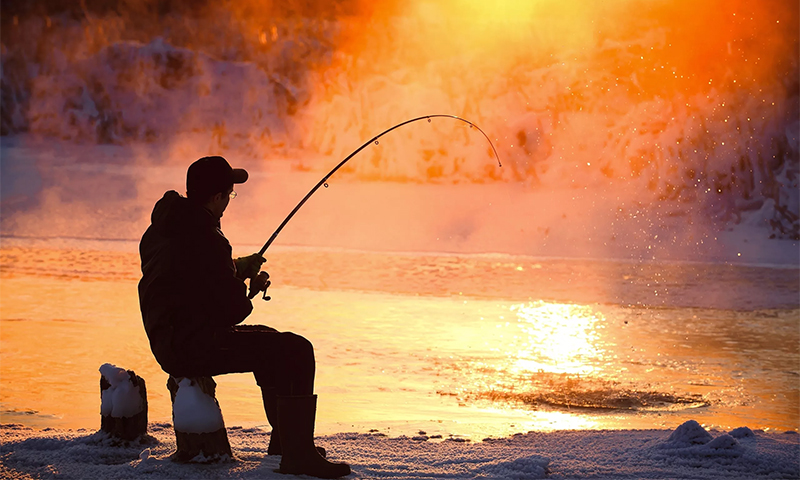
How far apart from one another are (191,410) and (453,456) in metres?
1.00

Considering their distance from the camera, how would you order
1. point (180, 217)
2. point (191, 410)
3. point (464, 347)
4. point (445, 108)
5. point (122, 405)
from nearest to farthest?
point (180, 217), point (191, 410), point (122, 405), point (464, 347), point (445, 108)

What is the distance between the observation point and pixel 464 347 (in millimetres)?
6578

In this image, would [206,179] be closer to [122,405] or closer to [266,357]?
[266,357]

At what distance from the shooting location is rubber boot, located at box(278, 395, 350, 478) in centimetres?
340

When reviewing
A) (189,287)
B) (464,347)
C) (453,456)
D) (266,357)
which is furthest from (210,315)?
(464,347)

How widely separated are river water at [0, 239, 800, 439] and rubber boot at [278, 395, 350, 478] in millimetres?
1022

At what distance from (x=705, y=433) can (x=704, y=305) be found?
526cm

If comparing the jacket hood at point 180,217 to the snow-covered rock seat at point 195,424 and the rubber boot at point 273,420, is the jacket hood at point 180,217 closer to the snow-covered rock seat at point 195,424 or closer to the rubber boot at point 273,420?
the snow-covered rock seat at point 195,424

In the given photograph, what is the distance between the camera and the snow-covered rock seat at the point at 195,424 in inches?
139

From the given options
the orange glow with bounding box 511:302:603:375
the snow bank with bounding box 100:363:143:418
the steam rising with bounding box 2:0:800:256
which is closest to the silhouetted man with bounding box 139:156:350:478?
the snow bank with bounding box 100:363:143:418

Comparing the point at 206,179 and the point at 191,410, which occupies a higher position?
the point at 206,179

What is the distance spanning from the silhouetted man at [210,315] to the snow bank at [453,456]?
200mm

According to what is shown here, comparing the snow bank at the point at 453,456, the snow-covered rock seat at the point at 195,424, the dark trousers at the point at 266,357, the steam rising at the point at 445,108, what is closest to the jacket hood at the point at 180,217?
the dark trousers at the point at 266,357

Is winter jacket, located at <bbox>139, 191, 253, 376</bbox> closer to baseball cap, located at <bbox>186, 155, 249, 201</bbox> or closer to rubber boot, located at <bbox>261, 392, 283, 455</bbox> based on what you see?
baseball cap, located at <bbox>186, 155, 249, 201</bbox>
